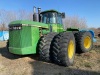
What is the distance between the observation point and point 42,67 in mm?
6961

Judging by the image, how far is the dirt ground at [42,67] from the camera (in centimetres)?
645

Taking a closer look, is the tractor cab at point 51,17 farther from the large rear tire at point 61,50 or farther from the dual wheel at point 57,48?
the large rear tire at point 61,50

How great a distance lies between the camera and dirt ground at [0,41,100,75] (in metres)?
6.45

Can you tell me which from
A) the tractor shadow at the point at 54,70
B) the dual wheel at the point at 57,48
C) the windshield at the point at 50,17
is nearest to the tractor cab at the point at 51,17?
the windshield at the point at 50,17

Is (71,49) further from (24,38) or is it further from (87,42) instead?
(87,42)

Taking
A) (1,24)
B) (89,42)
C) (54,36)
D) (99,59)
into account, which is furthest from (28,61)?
(1,24)

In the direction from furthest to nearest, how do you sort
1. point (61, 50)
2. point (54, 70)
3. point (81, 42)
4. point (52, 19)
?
point (81, 42), point (52, 19), point (61, 50), point (54, 70)

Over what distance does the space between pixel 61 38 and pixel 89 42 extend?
12.7ft

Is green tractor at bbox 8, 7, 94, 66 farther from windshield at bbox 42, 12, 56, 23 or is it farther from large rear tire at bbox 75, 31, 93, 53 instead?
large rear tire at bbox 75, 31, 93, 53

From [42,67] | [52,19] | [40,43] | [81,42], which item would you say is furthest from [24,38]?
[81,42]

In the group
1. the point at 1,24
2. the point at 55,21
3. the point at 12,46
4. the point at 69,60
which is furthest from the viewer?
the point at 1,24

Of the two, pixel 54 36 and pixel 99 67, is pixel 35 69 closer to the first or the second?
pixel 54 36

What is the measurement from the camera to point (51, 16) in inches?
355

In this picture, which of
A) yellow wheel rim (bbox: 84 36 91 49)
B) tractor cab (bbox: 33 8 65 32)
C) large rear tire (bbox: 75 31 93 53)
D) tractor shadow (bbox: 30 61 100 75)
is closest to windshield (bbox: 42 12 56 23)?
tractor cab (bbox: 33 8 65 32)
